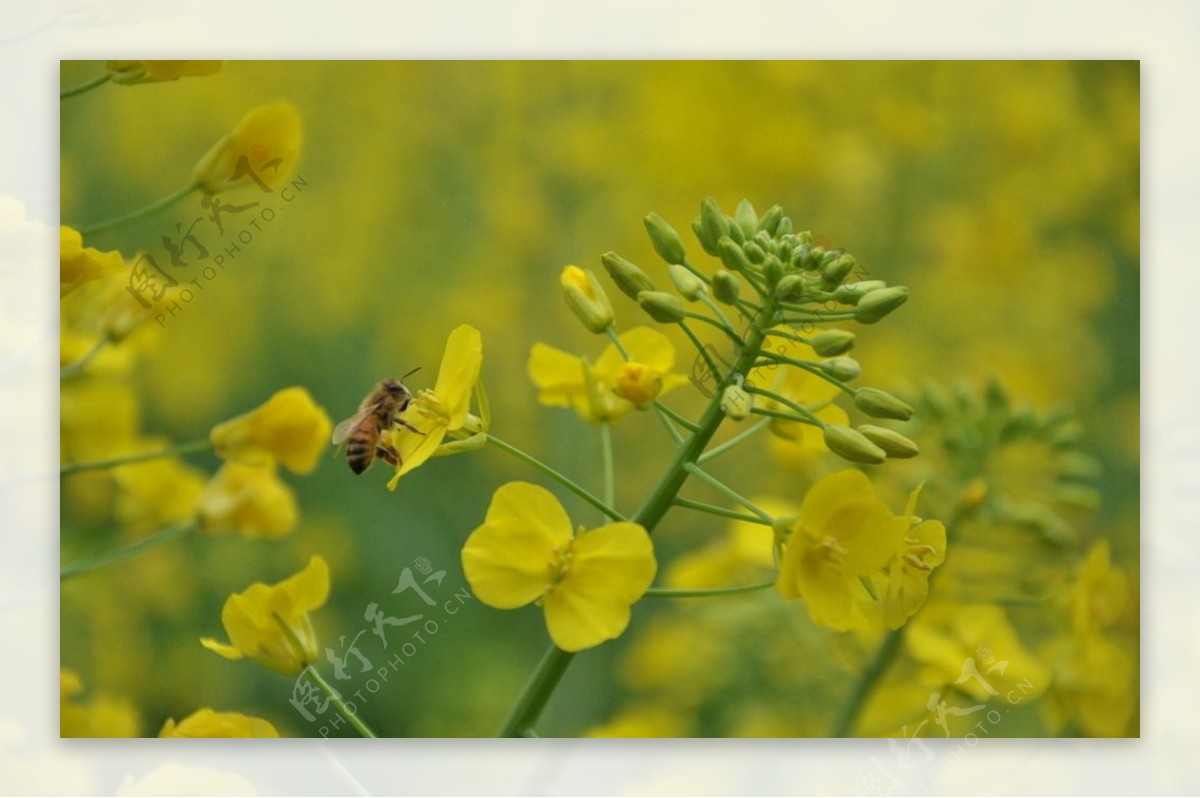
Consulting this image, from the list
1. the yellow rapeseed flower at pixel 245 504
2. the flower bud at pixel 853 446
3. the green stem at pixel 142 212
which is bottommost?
the yellow rapeseed flower at pixel 245 504

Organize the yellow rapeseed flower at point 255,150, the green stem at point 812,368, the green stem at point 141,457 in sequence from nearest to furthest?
1. the green stem at point 812,368
2. the green stem at point 141,457
3. the yellow rapeseed flower at point 255,150

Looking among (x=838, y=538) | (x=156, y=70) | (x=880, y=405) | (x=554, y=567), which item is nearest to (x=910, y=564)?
(x=838, y=538)

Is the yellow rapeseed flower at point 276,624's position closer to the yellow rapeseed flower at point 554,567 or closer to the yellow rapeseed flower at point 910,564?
the yellow rapeseed flower at point 554,567

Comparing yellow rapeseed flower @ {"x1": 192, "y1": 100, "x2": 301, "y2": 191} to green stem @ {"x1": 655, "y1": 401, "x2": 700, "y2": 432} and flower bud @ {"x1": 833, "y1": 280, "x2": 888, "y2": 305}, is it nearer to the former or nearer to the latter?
green stem @ {"x1": 655, "y1": 401, "x2": 700, "y2": 432}

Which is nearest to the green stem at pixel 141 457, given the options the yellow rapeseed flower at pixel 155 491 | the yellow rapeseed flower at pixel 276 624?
the yellow rapeseed flower at pixel 155 491

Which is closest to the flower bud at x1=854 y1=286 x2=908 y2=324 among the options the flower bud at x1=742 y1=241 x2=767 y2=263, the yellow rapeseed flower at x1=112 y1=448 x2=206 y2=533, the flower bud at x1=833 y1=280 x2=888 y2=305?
the flower bud at x1=833 y1=280 x2=888 y2=305

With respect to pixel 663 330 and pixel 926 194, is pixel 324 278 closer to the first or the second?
pixel 663 330
